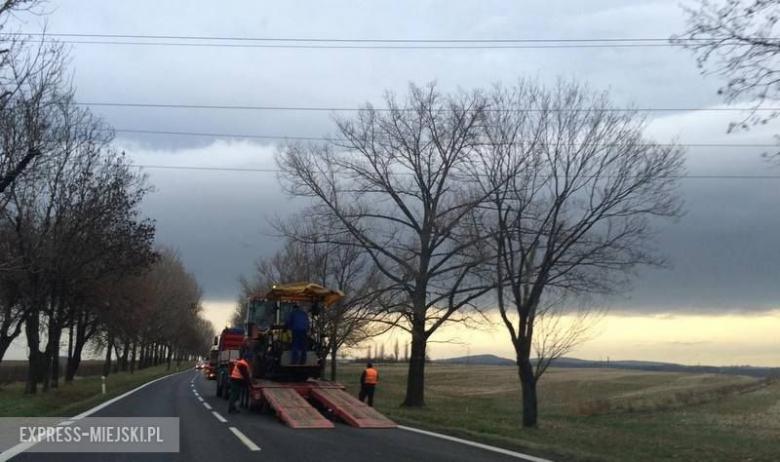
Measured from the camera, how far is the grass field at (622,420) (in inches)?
551

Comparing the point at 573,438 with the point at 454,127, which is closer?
the point at 573,438

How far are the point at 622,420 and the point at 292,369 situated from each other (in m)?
13.9

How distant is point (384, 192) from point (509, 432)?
46.4 feet

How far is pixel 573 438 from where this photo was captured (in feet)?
52.2

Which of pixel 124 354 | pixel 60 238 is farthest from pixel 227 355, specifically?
pixel 124 354

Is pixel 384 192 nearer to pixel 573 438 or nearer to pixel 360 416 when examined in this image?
pixel 360 416

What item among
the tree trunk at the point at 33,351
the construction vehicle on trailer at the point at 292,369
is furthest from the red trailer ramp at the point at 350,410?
the tree trunk at the point at 33,351

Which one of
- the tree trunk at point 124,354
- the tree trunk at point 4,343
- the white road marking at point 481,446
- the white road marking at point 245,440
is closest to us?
the white road marking at point 481,446

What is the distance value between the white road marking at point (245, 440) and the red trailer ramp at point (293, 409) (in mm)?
1247

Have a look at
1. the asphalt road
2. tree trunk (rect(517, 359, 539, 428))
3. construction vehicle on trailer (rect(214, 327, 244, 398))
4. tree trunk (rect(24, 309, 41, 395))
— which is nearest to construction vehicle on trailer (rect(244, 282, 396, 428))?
the asphalt road

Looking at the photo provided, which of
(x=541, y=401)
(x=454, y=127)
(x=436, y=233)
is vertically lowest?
(x=541, y=401)

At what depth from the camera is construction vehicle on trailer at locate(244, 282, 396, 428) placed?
18.2 meters

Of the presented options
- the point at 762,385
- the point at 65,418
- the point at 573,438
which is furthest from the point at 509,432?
the point at 762,385

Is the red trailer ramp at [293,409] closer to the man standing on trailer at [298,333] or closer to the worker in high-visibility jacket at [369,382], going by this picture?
the man standing on trailer at [298,333]
